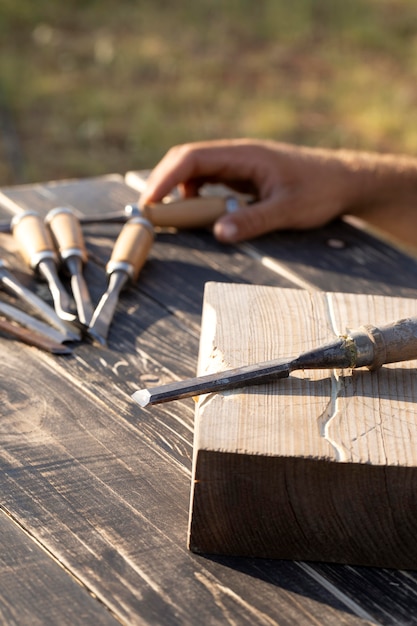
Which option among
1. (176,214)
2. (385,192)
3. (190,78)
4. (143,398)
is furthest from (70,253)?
(190,78)

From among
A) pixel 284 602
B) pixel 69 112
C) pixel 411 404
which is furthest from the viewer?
pixel 69 112

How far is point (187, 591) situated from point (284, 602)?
0.30 ft

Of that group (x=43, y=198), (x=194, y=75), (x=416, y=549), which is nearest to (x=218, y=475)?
(x=416, y=549)

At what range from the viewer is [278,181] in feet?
5.73

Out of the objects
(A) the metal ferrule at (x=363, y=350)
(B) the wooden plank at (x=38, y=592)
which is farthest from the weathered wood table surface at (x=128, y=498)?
(A) the metal ferrule at (x=363, y=350)

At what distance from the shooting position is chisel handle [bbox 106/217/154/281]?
4.82 ft

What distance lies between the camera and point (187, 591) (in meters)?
0.87

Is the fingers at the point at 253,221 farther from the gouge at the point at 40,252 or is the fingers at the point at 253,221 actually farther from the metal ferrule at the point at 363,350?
the metal ferrule at the point at 363,350

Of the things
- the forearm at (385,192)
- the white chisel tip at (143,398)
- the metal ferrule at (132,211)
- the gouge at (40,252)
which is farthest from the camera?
the forearm at (385,192)

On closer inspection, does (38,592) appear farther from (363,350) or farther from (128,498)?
(363,350)

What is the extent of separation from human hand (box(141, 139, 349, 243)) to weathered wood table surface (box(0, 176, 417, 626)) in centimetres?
18

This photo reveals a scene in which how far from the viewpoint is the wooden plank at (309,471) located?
882mm

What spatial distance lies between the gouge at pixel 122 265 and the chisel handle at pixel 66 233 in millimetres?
56

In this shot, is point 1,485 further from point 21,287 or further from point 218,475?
point 21,287
